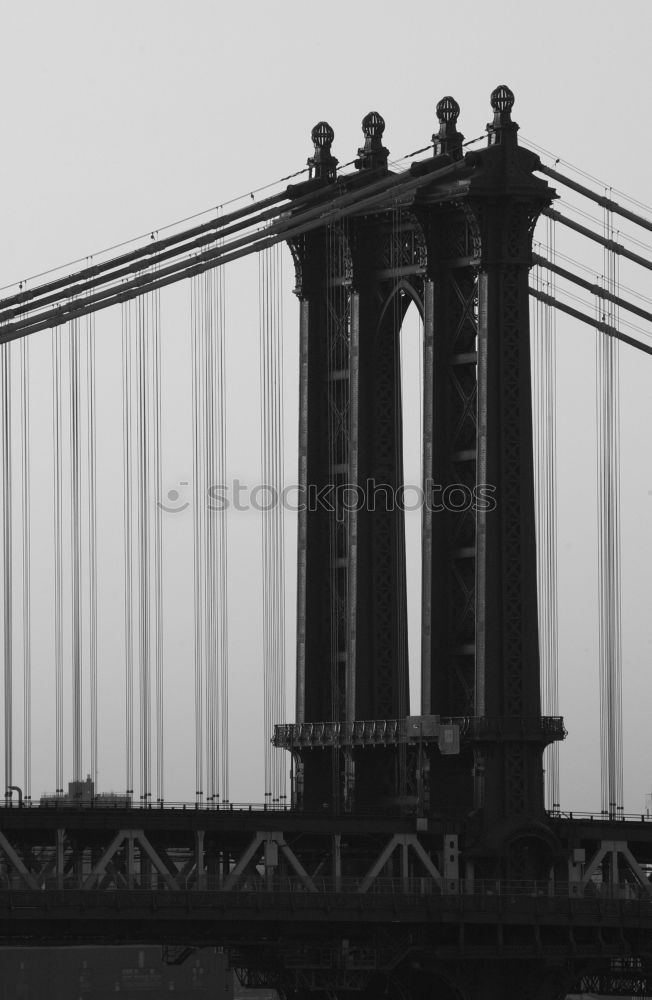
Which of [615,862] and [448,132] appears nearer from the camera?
[615,862]

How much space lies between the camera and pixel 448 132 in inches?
4446

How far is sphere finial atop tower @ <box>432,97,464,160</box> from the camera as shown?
368ft

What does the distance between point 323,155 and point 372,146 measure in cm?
254

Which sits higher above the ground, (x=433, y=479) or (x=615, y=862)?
(x=433, y=479)

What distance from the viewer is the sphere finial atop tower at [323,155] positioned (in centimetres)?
11619

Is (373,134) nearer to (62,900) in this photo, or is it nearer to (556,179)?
(556,179)

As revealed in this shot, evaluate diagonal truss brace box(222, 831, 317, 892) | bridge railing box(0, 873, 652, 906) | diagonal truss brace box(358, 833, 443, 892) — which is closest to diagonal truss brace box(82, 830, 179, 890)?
bridge railing box(0, 873, 652, 906)

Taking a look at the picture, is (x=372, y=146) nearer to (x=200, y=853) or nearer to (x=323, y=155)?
(x=323, y=155)

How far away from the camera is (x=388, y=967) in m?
97.7

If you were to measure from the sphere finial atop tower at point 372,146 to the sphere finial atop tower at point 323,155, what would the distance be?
1480mm

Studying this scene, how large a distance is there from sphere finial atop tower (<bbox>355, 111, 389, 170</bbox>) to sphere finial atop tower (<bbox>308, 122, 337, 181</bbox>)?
58.3 inches

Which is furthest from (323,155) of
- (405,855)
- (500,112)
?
(405,855)

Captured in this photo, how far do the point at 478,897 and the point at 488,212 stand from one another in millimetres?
28932

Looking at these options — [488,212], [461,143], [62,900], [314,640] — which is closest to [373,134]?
[461,143]
